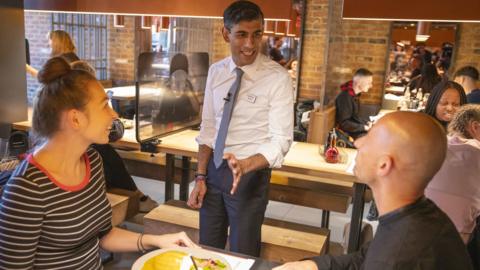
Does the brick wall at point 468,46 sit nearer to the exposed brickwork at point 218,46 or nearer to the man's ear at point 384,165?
the exposed brickwork at point 218,46

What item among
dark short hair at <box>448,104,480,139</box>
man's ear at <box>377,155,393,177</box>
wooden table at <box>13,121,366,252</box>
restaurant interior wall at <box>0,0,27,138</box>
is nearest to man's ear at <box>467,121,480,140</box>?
dark short hair at <box>448,104,480,139</box>

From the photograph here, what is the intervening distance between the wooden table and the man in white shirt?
72cm

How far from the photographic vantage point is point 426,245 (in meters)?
1.05

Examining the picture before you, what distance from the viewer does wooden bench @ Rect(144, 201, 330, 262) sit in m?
2.77

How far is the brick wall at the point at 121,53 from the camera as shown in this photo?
26.4 feet

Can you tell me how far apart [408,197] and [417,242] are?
132 mm

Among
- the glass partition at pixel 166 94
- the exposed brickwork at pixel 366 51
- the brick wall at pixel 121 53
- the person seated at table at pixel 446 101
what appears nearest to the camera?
the person seated at table at pixel 446 101

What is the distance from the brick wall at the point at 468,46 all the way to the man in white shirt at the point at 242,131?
5.99 m

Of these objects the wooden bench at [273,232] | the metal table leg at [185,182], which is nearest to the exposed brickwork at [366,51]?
the metal table leg at [185,182]

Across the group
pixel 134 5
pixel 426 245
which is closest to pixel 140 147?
pixel 134 5

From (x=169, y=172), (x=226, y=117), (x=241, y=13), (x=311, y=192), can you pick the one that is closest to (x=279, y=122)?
(x=226, y=117)

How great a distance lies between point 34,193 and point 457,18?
2426 millimetres

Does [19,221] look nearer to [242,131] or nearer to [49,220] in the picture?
[49,220]

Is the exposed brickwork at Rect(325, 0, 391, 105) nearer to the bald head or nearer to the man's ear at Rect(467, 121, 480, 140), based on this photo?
the man's ear at Rect(467, 121, 480, 140)
